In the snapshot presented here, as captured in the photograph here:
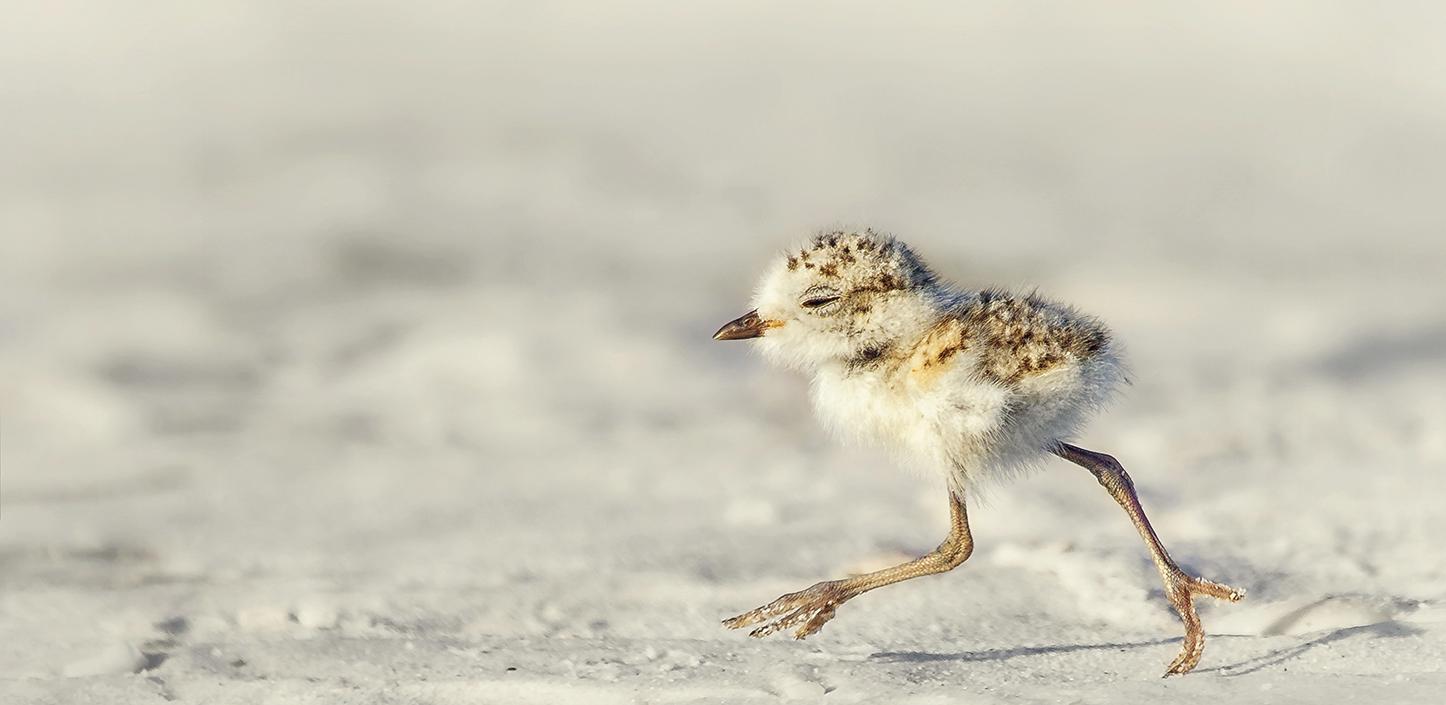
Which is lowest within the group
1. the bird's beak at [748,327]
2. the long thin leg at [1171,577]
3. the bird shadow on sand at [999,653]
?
the bird shadow on sand at [999,653]

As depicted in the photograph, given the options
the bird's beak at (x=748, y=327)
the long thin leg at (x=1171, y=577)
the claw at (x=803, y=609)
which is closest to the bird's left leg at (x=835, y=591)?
the claw at (x=803, y=609)

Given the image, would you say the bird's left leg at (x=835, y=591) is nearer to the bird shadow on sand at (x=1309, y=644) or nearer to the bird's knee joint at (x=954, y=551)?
the bird's knee joint at (x=954, y=551)

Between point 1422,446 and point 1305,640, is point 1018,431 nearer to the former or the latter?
point 1305,640

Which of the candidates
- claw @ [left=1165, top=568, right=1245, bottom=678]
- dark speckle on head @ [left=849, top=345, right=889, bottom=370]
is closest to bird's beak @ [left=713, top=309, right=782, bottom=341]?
dark speckle on head @ [left=849, top=345, right=889, bottom=370]

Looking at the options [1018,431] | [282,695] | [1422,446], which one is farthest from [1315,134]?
[282,695]

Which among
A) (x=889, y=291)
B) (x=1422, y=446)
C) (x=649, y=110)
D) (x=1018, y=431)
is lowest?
(x=1018, y=431)

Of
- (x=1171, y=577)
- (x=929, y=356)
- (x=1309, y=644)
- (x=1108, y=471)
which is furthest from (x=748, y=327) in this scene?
(x=1309, y=644)

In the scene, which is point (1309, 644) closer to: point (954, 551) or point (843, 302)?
point (954, 551)
